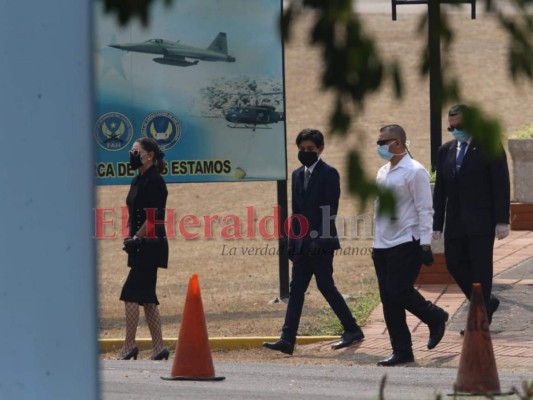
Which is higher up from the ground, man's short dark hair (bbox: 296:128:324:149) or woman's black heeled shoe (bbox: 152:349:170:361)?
man's short dark hair (bbox: 296:128:324:149)

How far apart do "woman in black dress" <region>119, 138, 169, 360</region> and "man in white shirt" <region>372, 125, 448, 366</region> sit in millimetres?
1693

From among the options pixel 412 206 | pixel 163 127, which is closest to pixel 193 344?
pixel 412 206

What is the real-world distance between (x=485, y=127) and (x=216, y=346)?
8.15 meters

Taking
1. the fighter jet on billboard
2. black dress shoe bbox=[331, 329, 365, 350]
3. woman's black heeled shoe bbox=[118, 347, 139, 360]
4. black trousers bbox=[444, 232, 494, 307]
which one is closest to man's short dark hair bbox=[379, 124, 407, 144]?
black trousers bbox=[444, 232, 494, 307]

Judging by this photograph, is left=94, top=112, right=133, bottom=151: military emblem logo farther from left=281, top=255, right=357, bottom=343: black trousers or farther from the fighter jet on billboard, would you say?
left=281, top=255, right=357, bottom=343: black trousers

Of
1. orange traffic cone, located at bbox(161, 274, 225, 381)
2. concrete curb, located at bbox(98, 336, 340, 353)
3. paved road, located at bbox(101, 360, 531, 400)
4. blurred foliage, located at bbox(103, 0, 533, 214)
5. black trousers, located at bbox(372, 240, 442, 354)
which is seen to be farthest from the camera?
concrete curb, located at bbox(98, 336, 340, 353)

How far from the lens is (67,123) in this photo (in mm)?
4340

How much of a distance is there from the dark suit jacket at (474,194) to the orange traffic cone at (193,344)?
242 cm

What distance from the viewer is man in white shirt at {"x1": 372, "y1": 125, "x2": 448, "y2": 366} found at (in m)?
9.38

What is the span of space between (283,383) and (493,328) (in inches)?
104

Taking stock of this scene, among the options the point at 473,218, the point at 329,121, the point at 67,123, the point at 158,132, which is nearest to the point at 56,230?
the point at 67,123

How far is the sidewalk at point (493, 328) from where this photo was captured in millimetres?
9719

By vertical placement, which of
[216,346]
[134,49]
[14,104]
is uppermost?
[134,49]

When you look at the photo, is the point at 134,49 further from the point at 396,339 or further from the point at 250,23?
the point at 396,339
